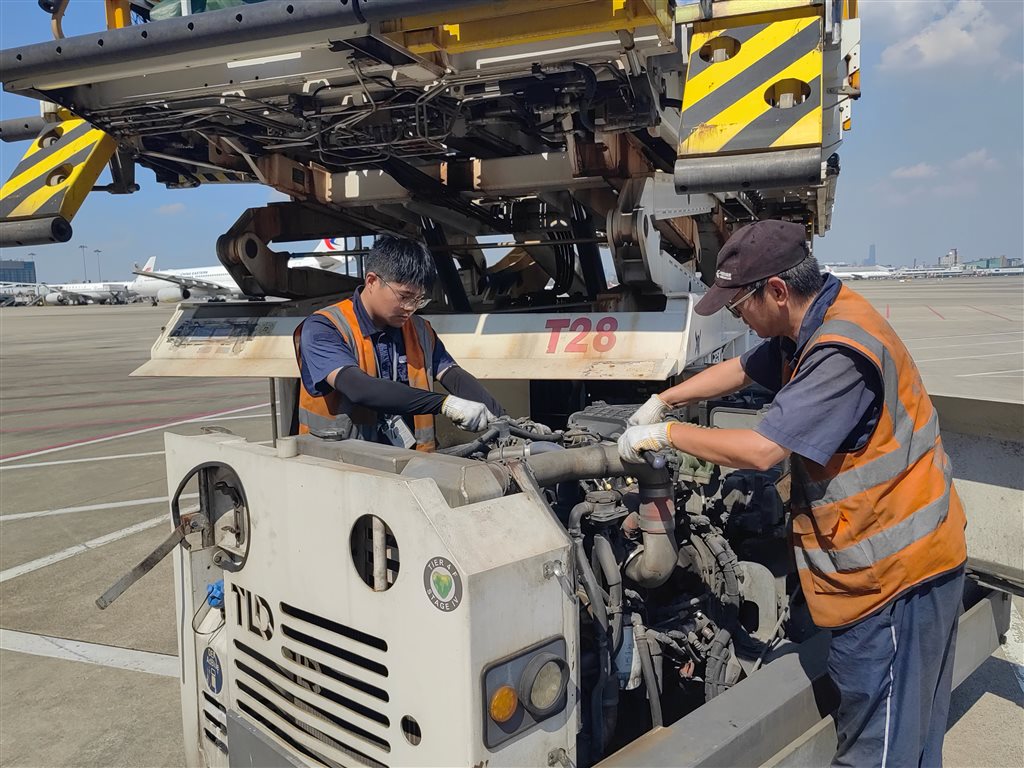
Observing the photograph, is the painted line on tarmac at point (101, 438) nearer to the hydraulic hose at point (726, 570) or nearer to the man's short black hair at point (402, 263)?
the man's short black hair at point (402, 263)

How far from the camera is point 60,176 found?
3.70 m

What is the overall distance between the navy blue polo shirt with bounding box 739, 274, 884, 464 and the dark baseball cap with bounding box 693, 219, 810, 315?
0.77ft

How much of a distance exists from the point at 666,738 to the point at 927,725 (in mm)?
750

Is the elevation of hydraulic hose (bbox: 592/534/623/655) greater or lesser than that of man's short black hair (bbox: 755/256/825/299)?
lesser

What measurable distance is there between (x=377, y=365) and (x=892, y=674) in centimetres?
182

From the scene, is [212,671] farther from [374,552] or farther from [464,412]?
[464,412]

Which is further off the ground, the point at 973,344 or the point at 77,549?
the point at 973,344

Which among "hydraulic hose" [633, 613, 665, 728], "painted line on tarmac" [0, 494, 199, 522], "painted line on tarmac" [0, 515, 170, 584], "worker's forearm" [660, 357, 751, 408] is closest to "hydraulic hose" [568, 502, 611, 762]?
"hydraulic hose" [633, 613, 665, 728]

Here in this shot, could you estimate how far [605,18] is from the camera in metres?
2.41

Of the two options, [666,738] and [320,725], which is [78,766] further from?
[666,738]

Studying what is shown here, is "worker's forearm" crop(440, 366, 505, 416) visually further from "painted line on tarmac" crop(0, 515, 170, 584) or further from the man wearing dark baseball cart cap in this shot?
"painted line on tarmac" crop(0, 515, 170, 584)

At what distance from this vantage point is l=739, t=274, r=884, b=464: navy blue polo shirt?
1777 millimetres

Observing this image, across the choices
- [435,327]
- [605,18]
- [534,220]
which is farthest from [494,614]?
[534,220]

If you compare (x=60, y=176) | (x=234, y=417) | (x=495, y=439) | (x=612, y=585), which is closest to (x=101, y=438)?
(x=234, y=417)
